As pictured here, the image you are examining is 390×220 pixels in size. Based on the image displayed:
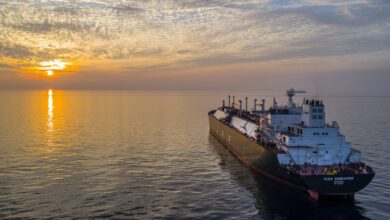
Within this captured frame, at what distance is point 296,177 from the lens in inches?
1560

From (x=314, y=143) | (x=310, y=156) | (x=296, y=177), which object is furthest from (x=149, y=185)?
(x=314, y=143)

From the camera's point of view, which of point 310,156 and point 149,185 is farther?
point 310,156

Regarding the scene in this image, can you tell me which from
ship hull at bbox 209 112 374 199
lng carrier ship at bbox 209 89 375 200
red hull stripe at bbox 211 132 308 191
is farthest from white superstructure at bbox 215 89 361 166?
red hull stripe at bbox 211 132 308 191

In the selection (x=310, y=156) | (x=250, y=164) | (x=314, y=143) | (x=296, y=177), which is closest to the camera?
(x=296, y=177)

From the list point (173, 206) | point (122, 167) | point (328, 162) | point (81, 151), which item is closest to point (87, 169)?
point (122, 167)

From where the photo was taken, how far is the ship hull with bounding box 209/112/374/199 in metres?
37.9

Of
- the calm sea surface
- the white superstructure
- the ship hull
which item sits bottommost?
the calm sea surface

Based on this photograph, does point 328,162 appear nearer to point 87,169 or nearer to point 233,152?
point 233,152

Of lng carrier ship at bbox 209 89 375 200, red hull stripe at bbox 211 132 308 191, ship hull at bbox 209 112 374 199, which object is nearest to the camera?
ship hull at bbox 209 112 374 199

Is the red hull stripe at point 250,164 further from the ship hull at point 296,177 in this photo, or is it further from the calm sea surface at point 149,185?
the calm sea surface at point 149,185

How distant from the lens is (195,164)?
5559cm

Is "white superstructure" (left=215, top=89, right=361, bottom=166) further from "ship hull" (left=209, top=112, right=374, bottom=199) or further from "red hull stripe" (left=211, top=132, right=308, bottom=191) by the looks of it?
"red hull stripe" (left=211, top=132, right=308, bottom=191)

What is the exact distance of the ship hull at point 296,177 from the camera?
124 ft

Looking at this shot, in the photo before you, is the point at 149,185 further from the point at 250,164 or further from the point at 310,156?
the point at 310,156
